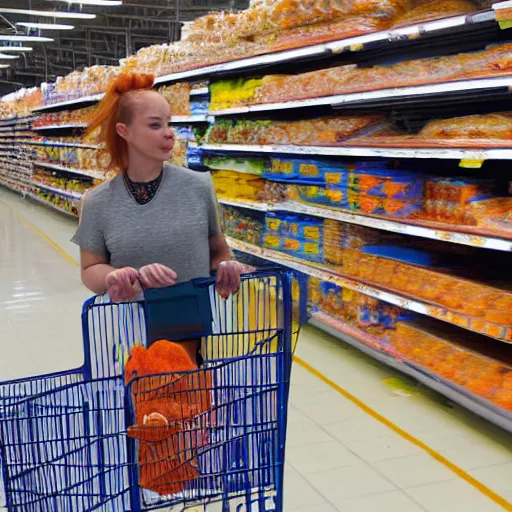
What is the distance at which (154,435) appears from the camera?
148cm

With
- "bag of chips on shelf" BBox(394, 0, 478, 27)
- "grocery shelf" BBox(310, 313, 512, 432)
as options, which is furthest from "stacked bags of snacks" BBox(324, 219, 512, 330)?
"bag of chips on shelf" BBox(394, 0, 478, 27)

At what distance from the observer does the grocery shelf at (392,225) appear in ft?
9.68

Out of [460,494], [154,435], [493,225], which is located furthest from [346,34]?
[154,435]

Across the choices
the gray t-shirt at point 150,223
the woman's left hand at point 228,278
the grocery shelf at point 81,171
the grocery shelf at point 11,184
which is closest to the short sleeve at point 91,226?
the gray t-shirt at point 150,223

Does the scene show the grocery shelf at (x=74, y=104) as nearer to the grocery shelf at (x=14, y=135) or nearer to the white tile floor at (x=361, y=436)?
the grocery shelf at (x=14, y=135)

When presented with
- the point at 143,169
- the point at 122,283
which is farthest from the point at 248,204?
the point at 122,283

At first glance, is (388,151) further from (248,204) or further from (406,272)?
(248,204)

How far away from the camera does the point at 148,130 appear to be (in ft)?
6.35

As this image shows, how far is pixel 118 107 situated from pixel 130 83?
0.07m

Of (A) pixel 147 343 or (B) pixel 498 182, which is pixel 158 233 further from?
(B) pixel 498 182

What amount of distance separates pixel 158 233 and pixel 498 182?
6.40 feet

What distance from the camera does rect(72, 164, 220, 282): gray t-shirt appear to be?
77.2 inches

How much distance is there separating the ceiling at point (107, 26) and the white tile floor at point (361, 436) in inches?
307

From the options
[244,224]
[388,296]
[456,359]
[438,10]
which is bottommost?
[456,359]
